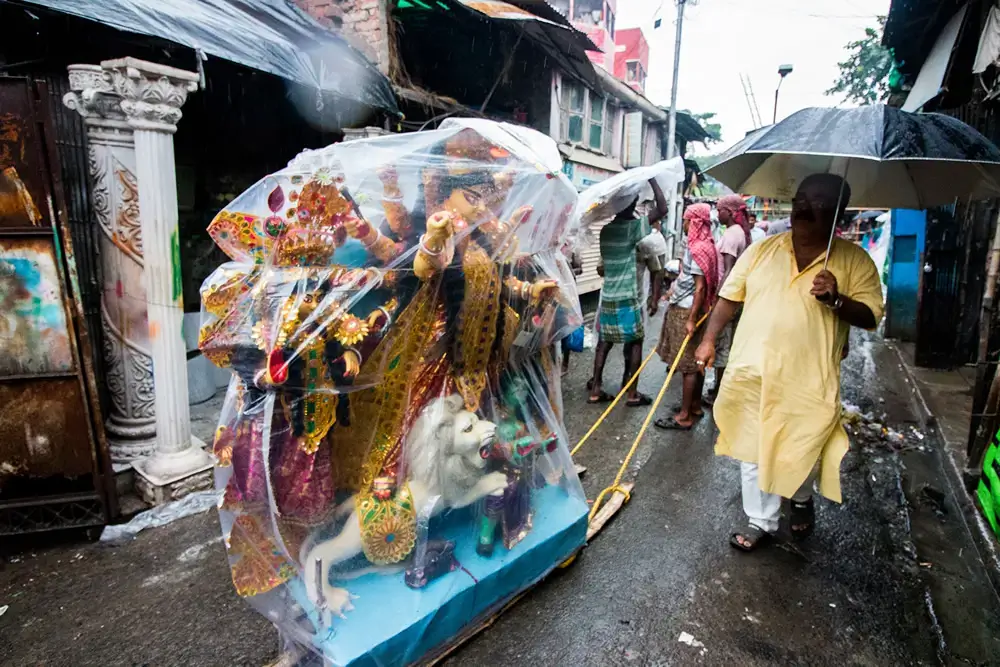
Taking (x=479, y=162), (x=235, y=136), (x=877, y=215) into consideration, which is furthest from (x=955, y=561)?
(x=877, y=215)

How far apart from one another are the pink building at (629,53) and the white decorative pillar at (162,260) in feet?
102

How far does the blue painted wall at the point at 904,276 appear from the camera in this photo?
800 centimetres

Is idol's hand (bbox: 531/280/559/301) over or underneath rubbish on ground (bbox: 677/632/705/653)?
over

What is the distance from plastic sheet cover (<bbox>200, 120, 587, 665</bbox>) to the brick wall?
559 centimetres

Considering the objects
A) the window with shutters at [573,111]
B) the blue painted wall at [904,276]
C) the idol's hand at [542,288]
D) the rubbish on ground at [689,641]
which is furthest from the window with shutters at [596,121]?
the rubbish on ground at [689,641]

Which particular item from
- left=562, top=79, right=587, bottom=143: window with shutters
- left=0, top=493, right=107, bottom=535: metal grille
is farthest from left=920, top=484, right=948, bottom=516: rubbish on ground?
left=562, top=79, right=587, bottom=143: window with shutters

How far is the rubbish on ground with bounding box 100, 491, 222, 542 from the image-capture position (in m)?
3.27

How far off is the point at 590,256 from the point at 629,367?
8.72 metres

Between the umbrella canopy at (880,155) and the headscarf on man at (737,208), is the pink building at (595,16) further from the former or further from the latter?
the umbrella canopy at (880,155)

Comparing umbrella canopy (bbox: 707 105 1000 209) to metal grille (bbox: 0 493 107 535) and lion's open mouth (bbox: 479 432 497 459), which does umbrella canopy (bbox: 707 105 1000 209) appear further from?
metal grille (bbox: 0 493 107 535)

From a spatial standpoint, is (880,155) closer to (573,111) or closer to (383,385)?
(383,385)

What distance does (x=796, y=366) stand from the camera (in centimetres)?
286

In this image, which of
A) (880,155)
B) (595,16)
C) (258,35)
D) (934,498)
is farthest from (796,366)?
(595,16)

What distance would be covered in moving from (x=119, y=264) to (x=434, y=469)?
2.65m
